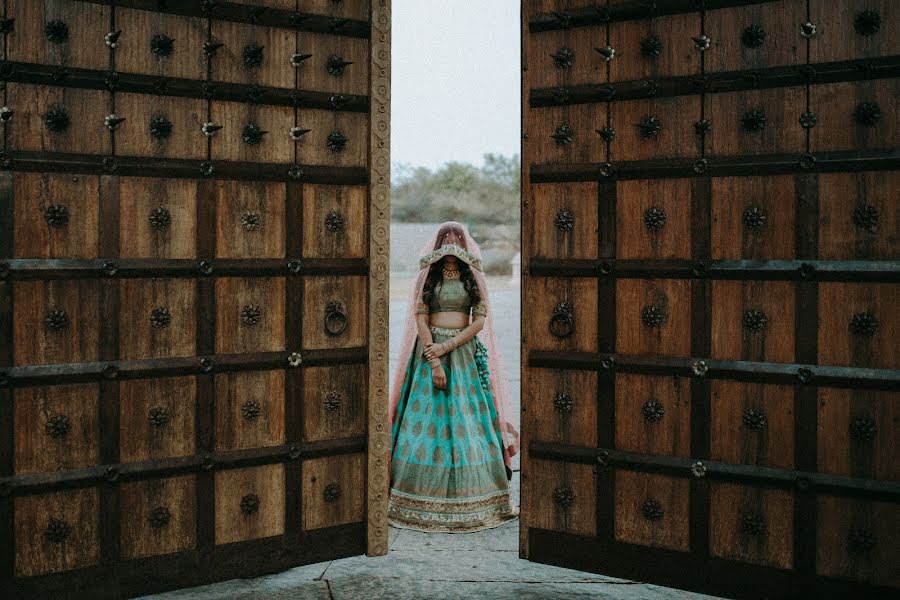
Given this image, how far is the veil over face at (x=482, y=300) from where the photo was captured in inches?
183

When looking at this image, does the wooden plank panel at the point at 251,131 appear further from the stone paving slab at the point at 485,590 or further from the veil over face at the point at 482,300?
the stone paving slab at the point at 485,590

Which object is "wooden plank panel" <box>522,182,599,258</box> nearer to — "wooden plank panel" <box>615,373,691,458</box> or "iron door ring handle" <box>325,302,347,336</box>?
"wooden plank panel" <box>615,373,691,458</box>

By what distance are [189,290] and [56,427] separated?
0.77 m

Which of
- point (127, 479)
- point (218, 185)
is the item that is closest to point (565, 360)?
point (218, 185)

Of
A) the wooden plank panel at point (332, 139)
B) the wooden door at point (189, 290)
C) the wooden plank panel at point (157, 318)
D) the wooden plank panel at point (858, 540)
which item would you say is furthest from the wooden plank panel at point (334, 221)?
the wooden plank panel at point (858, 540)

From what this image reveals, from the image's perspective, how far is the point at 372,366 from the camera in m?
3.82

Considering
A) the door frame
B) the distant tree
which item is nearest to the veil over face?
the door frame

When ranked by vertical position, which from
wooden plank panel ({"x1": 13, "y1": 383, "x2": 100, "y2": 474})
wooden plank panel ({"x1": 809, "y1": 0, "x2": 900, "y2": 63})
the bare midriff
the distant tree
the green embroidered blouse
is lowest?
wooden plank panel ({"x1": 13, "y1": 383, "x2": 100, "y2": 474})

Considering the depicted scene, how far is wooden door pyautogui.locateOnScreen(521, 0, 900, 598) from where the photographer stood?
305 cm

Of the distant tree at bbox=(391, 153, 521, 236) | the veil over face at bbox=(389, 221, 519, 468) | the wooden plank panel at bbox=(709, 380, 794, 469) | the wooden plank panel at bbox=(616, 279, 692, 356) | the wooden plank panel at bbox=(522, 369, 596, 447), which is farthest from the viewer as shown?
the distant tree at bbox=(391, 153, 521, 236)

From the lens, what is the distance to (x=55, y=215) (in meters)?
3.13

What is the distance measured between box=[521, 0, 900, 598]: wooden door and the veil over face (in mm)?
970

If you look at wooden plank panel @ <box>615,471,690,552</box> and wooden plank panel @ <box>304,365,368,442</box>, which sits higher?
wooden plank panel @ <box>304,365,368,442</box>

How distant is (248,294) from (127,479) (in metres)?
0.95
